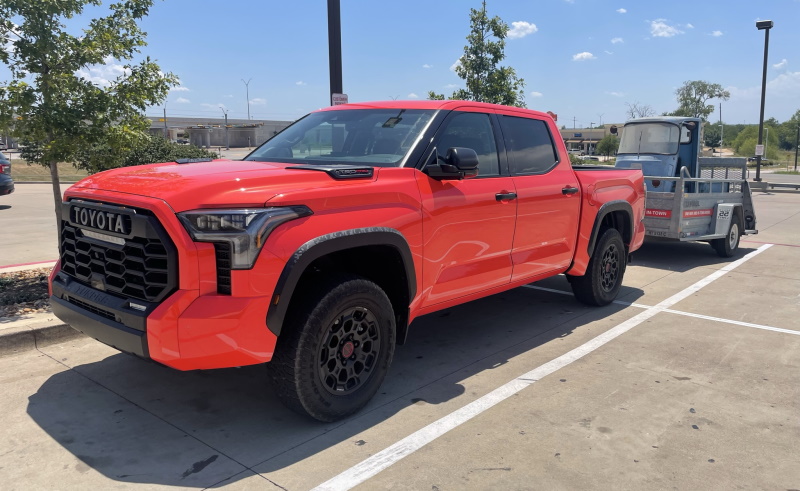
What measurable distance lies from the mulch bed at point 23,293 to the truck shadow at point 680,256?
799cm

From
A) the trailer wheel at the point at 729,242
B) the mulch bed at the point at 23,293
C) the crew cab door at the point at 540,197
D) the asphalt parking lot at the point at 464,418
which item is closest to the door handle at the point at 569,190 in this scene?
the crew cab door at the point at 540,197

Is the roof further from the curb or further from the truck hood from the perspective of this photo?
the curb

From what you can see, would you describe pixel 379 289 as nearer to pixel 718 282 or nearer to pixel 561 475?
pixel 561 475

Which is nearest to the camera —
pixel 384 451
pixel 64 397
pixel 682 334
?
pixel 384 451

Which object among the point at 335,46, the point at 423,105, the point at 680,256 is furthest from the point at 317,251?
the point at 680,256

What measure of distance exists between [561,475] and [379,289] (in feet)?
4.89

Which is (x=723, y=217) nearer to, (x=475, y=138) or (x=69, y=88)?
(x=475, y=138)

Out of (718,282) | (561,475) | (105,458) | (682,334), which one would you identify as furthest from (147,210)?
(718,282)

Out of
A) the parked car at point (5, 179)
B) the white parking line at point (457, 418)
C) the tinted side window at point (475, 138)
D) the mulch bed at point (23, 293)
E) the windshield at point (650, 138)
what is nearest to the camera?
the white parking line at point (457, 418)

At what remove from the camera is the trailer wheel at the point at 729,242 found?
9.99 meters

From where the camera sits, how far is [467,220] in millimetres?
4461

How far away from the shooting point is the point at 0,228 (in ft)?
36.1

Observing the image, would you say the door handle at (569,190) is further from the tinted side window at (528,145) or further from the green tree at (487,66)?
the green tree at (487,66)

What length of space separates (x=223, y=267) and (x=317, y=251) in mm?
521
